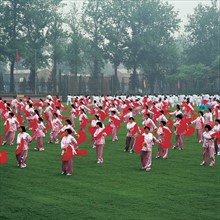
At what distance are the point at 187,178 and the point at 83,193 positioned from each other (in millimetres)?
3580

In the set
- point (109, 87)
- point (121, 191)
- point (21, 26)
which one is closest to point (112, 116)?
point (121, 191)

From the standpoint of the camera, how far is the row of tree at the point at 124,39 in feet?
219

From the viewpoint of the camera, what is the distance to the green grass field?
456 inches

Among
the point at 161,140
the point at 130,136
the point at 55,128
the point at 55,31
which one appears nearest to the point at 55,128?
the point at 55,128

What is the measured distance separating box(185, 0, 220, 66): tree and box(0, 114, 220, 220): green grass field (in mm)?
67566

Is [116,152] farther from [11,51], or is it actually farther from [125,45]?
[125,45]

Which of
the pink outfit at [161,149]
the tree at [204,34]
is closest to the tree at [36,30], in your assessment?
the tree at [204,34]

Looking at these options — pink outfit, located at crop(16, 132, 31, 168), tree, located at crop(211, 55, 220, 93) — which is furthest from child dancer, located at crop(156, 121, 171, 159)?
tree, located at crop(211, 55, 220, 93)

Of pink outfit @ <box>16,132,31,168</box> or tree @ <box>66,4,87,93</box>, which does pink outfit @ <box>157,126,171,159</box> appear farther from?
tree @ <box>66,4,87,93</box>

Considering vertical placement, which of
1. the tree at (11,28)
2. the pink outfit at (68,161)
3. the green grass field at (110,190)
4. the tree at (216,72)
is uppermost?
the tree at (11,28)

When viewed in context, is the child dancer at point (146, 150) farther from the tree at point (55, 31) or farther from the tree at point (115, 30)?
the tree at point (115, 30)

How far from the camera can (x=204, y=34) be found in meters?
86.8

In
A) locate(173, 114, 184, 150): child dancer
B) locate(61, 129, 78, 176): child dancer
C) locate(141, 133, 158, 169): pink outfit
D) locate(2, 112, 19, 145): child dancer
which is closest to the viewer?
locate(61, 129, 78, 176): child dancer

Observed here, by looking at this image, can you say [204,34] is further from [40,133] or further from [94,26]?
[40,133]
